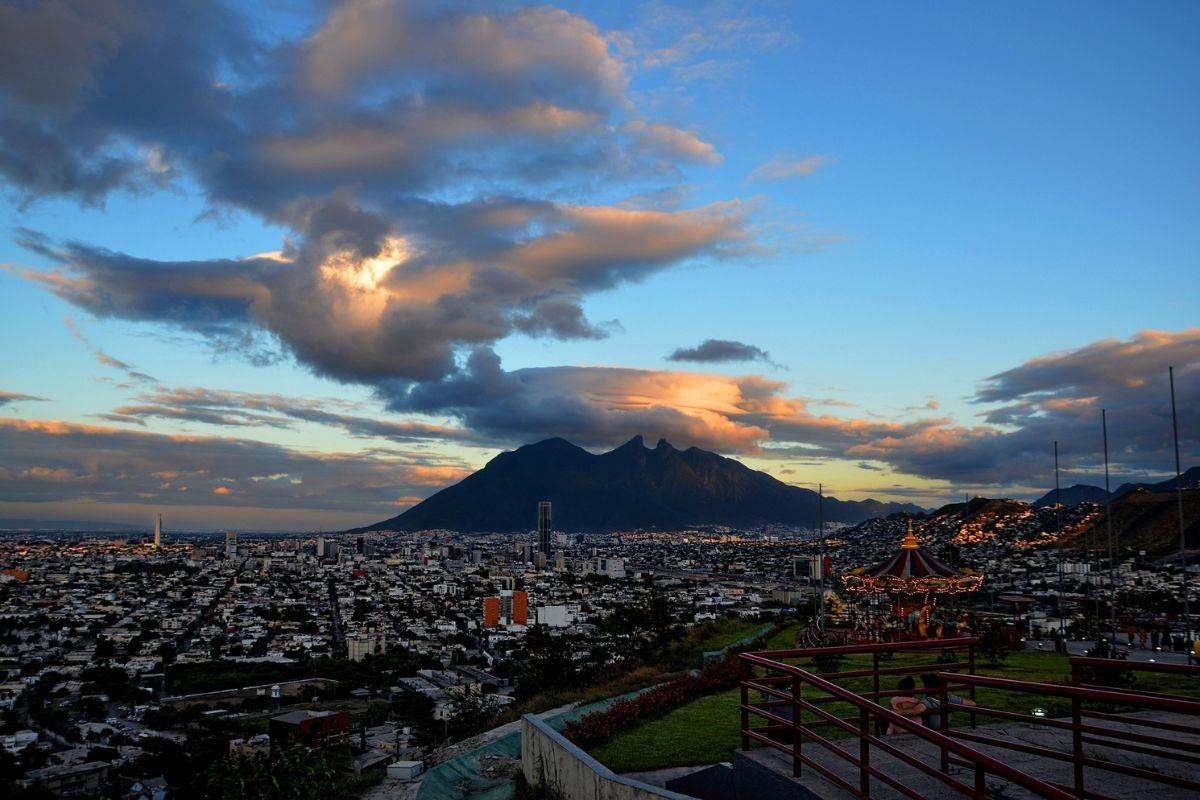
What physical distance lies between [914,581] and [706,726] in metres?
14.4

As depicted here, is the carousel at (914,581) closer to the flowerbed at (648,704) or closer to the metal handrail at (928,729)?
the flowerbed at (648,704)

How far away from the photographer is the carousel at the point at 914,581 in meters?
22.0

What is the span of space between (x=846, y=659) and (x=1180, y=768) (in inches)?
405

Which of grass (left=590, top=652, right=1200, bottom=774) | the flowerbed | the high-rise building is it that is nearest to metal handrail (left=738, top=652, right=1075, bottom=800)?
grass (left=590, top=652, right=1200, bottom=774)

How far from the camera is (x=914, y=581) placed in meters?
22.2

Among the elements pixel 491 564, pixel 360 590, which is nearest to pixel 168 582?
pixel 360 590

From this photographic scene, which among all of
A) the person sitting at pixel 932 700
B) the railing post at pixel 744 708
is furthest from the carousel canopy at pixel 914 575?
the railing post at pixel 744 708

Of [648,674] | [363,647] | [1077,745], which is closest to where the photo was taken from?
[1077,745]

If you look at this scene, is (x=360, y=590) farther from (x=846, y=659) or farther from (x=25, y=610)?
(x=846, y=659)

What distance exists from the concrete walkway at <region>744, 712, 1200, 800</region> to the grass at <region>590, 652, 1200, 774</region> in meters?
1.23

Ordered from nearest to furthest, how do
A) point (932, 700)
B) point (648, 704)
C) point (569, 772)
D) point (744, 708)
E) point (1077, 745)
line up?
point (1077, 745), point (744, 708), point (569, 772), point (932, 700), point (648, 704)

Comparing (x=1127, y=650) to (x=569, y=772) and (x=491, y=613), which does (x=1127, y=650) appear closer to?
(x=569, y=772)

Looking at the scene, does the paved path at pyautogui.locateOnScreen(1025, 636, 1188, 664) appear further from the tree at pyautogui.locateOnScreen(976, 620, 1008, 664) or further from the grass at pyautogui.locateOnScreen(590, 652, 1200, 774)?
the grass at pyautogui.locateOnScreen(590, 652, 1200, 774)

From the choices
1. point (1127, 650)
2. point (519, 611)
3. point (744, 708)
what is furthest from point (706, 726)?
point (519, 611)
